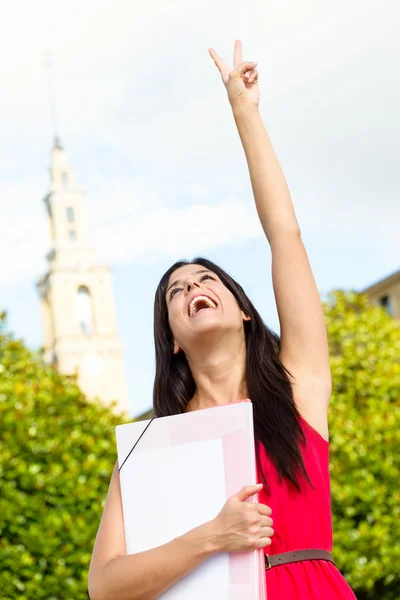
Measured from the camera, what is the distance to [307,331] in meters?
2.57

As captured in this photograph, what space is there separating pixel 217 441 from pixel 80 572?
5.49 metres

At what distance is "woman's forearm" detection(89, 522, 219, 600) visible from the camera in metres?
2.22

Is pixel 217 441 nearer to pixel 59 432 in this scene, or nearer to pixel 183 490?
pixel 183 490

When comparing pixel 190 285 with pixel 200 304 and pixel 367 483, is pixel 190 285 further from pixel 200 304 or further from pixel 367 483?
pixel 367 483

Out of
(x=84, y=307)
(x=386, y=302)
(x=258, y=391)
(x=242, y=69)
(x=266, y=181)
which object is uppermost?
(x=84, y=307)

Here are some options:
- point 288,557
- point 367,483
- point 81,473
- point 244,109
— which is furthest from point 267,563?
point 367,483

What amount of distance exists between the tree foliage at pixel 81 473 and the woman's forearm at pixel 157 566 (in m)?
5.13

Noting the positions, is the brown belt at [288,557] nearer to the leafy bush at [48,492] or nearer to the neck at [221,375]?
the neck at [221,375]

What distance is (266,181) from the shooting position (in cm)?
265

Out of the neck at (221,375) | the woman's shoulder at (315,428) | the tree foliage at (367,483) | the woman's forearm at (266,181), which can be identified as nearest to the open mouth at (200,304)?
the neck at (221,375)

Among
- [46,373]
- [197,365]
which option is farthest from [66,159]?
[197,365]

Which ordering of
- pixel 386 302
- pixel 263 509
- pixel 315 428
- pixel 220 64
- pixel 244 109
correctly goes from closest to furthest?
1. pixel 263 509
2. pixel 315 428
3. pixel 244 109
4. pixel 220 64
5. pixel 386 302

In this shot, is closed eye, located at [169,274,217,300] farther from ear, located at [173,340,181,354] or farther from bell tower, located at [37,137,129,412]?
bell tower, located at [37,137,129,412]

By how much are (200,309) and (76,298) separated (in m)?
60.5
